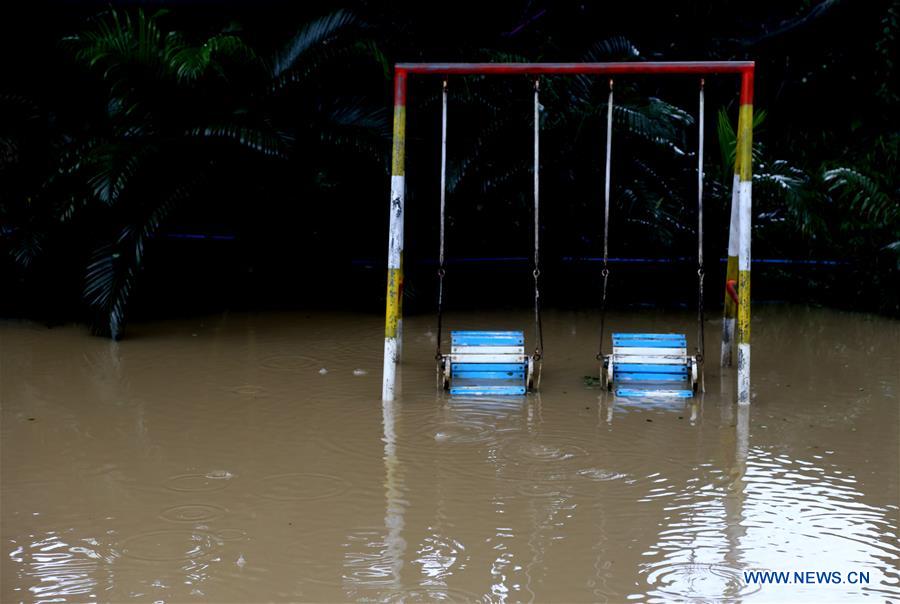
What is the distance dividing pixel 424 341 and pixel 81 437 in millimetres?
3704

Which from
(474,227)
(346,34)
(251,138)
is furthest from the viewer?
(474,227)

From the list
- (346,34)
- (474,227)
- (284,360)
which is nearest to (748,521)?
(284,360)

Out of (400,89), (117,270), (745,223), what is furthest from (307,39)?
(745,223)

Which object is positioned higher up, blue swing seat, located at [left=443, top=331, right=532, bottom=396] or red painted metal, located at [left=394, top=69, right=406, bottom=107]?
red painted metal, located at [left=394, top=69, right=406, bottom=107]

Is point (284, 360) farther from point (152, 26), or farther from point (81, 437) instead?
point (152, 26)

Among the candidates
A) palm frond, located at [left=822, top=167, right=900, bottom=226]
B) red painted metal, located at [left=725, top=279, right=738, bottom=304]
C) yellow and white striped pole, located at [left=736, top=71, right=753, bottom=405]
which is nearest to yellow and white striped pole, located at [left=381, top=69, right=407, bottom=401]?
yellow and white striped pole, located at [left=736, top=71, right=753, bottom=405]

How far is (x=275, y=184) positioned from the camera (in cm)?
1073

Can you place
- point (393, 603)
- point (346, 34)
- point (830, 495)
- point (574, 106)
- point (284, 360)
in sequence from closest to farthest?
point (393, 603)
point (830, 495)
point (284, 360)
point (346, 34)
point (574, 106)

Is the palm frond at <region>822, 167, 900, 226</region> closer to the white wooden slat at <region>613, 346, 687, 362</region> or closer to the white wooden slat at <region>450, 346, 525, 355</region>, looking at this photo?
the white wooden slat at <region>613, 346, 687, 362</region>

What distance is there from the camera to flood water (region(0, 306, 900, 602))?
4.45 meters

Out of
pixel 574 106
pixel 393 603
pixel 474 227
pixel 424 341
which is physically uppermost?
pixel 574 106

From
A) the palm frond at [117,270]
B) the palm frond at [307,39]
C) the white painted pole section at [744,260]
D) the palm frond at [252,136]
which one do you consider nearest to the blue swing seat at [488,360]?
the white painted pole section at [744,260]

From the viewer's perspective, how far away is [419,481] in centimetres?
565

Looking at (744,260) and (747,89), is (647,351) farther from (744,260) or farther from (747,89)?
(747,89)
